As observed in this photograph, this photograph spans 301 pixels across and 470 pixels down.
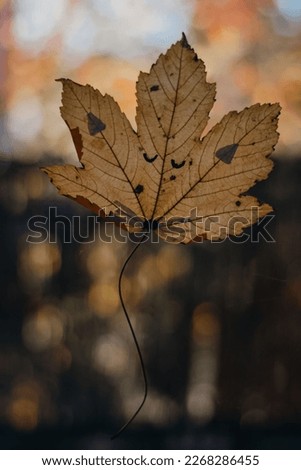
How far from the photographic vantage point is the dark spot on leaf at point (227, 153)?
30.4 inches

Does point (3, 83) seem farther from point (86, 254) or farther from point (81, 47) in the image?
point (86, 254)

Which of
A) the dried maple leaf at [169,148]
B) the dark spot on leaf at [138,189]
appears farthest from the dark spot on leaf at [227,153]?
the dark spot on leaf at [138,189]

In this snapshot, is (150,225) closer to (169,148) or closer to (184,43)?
(169,148)

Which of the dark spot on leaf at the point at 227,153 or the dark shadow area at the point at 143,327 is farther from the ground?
the dark spot on leaf at the point at 227,153

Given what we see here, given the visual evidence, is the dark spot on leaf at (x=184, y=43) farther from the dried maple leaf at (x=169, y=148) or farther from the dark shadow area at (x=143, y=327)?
the dark shadow area at (x=143, y=327)

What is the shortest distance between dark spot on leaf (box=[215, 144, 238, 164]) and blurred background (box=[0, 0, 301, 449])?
52mm

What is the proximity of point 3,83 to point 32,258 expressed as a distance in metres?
0.24

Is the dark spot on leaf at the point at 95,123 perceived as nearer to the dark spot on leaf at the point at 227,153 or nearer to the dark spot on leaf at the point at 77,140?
the dark spot on leaf at the point at 77,140

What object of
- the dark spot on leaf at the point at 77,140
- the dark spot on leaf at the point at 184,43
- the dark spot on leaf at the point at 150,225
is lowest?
the dark spot on leaf at the point at 150,225

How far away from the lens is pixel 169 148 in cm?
78

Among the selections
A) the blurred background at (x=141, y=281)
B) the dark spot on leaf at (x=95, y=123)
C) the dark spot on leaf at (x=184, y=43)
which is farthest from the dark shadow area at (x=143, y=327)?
the dark spot on leaf at (x=184, y=43)

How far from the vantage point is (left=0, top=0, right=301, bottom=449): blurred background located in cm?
80

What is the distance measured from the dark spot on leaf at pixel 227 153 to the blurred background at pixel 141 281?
2.0 inches

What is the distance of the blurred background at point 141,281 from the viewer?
80 cm
